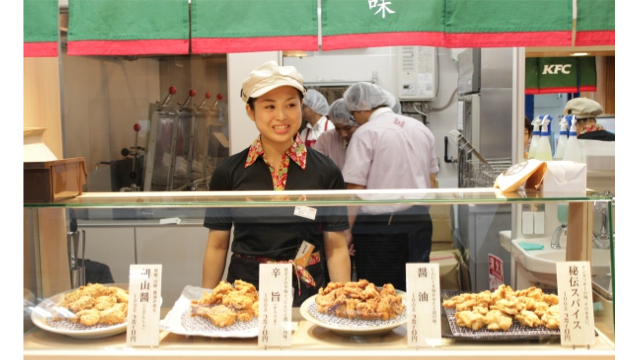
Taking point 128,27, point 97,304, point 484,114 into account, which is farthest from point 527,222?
point 484,114

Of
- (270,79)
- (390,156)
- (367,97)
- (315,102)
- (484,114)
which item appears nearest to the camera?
(270,79)

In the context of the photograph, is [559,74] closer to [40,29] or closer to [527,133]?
[527,133]

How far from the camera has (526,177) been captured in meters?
1.74

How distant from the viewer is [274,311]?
62.1 inches

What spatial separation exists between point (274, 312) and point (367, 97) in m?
2.54

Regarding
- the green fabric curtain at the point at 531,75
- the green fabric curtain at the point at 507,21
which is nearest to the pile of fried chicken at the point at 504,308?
the green fabric curtain at the point at 507,21

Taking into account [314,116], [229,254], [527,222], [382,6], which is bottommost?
[229,254]

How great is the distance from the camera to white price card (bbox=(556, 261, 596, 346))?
1.56 m

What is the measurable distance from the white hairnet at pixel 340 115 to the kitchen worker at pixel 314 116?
358 mm

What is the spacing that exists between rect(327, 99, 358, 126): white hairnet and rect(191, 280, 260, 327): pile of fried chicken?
8.83 feet

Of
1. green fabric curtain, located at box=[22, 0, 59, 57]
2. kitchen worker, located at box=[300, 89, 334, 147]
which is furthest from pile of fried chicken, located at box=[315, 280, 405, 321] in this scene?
kitchen worker, located at box=[300, 89, 334, 147]

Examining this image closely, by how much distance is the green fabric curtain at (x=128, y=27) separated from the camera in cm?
246

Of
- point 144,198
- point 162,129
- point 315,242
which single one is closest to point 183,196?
point 144,198

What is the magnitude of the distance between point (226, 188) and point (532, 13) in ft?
4.73
